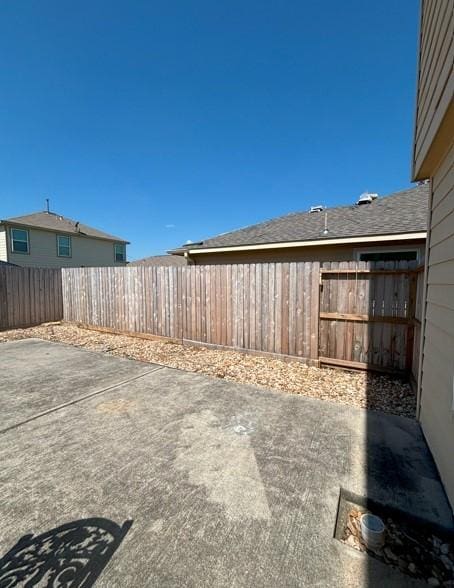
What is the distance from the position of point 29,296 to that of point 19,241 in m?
7.43

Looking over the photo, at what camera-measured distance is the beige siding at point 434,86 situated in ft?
5.61

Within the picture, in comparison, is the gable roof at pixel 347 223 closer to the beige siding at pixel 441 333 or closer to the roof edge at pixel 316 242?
the roof edge at pixel 316 242

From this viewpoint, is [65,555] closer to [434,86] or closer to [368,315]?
[434,86]

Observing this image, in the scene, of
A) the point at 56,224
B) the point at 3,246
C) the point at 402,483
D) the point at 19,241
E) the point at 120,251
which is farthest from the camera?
the point at 120,251

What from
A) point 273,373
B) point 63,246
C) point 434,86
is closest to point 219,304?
point 273,373

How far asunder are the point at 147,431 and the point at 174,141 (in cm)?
1040

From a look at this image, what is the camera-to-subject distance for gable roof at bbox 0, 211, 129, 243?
45.7ft

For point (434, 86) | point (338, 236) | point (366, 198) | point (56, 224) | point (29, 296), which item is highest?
point (56, 224)

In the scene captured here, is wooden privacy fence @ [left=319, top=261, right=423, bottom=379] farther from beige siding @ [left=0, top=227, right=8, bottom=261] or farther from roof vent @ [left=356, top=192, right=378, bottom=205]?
beige siding @ [left=0, top=227, right=8, bottom=261]

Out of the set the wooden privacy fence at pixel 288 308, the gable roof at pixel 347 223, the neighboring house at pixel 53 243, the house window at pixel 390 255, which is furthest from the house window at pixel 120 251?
the house window at pixel 390 255

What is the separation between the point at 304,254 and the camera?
699cm

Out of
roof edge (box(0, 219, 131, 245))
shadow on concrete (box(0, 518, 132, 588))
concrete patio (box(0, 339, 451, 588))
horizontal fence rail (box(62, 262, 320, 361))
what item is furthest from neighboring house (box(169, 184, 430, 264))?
roof edge (box(0, 219, 131, 245))

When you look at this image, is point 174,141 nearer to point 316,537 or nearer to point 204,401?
point 204,401

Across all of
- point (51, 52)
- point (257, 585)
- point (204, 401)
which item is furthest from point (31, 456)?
point (51, 52)
